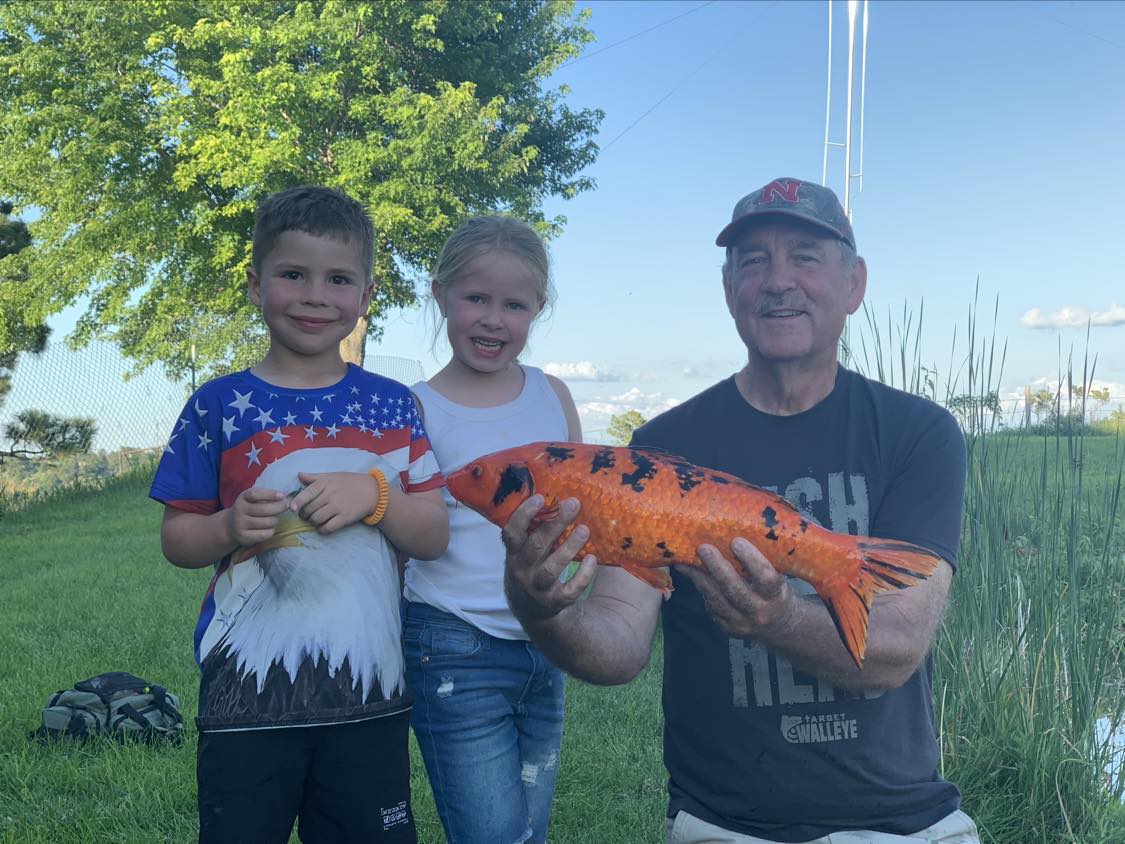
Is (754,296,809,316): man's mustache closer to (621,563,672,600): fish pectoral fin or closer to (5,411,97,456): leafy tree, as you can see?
(621,563,672,600): fish pectoral fin

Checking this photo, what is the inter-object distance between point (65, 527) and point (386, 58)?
1275cm

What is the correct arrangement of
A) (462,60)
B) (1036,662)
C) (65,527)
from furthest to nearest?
(462,60)
(65,527)
(1036,662)

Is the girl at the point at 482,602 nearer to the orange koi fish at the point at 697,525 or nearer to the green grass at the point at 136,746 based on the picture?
the orange koi fish at the point at 697,525

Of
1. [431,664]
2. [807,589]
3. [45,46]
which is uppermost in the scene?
[45,46]

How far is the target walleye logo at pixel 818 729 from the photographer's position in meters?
2.24

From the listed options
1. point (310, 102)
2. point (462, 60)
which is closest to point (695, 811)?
point (310, 102)

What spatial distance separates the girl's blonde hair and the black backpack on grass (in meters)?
3.41

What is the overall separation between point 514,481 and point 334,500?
658 mm

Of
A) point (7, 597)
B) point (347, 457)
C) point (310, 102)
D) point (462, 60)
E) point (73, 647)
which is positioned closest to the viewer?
point (347, 457)

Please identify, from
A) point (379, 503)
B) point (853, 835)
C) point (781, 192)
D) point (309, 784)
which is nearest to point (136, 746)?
point (309, 784)

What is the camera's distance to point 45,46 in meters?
20.5

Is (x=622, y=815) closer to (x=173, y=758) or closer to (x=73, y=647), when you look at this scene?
(x=173, y=758)

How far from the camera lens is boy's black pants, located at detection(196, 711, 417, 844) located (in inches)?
94.4

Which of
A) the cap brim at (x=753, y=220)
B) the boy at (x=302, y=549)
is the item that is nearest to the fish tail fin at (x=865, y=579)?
the cap brim at (x=753, y=220)
